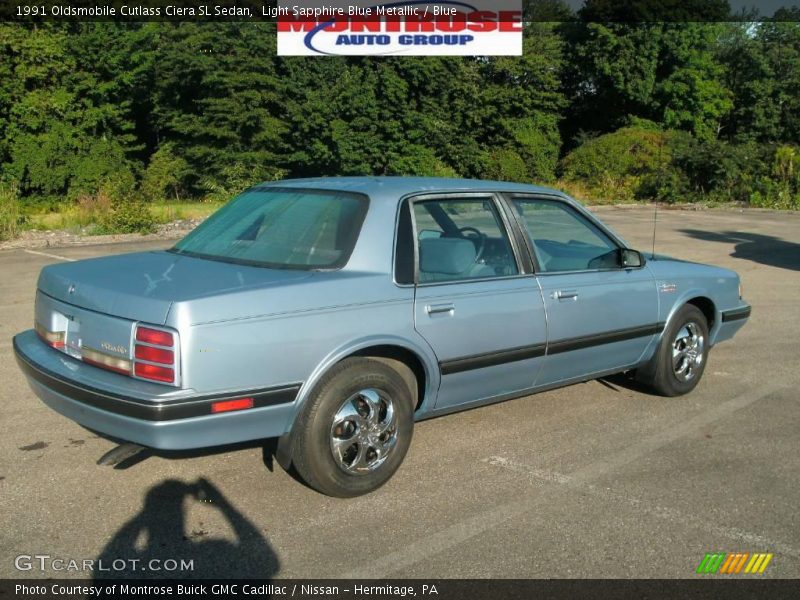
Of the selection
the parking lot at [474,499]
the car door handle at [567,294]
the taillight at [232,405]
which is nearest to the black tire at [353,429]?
the parking lot at [474,499]

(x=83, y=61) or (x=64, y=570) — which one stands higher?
(x=83, y=61)

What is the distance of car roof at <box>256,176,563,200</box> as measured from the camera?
15.4 feet

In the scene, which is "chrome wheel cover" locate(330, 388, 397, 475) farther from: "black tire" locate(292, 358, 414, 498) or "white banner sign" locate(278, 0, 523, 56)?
"white banner sign" locate(278, 0, 523, 56)

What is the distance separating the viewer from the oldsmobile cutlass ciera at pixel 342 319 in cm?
376

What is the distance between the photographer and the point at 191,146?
43406 mm

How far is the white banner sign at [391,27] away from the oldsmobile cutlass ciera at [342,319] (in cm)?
3747

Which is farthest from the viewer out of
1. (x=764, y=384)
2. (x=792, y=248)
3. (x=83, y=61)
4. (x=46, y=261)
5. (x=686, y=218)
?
(x=83, y=61)

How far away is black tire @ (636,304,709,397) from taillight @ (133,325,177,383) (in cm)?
359

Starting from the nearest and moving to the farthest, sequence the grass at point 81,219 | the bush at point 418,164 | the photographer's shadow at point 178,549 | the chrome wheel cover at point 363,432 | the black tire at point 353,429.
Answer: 1. the photographer's shadow at point 178,549
2. the black tire at point 353,429
3. the chrome wheel cover at point 363,432
4. the grass at point 81,219
5. the bush at point 418,164

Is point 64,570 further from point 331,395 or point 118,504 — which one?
point 331,395

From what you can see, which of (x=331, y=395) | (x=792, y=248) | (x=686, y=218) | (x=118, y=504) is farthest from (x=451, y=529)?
(x=686, y=218)

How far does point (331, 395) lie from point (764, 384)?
163 inches

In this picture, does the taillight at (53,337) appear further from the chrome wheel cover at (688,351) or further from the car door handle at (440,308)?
the chrome wheel cover at (688,351)

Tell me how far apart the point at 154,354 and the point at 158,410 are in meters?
0.25
